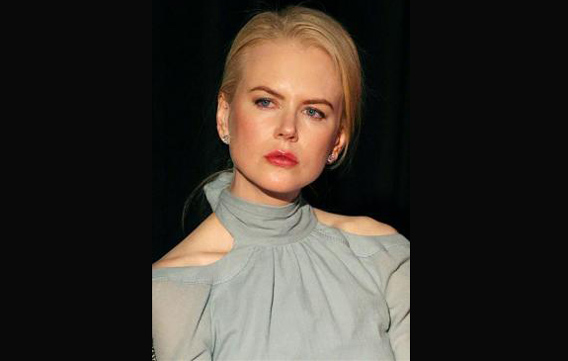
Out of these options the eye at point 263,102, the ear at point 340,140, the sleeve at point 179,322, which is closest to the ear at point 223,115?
the eye at point 263,102

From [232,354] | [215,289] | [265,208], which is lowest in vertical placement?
[232,354]

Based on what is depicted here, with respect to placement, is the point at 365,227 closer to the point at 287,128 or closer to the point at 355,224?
the point at 355,224

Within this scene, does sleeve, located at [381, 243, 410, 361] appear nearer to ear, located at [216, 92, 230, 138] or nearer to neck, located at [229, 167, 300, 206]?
neck, located at [229, 167, 300, 206]

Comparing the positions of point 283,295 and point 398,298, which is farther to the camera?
point 398,298

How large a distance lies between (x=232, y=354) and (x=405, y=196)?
837mm

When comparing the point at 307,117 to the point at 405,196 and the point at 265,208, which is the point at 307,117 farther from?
the point at 405,196

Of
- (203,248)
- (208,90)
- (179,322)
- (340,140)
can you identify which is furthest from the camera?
(208,90)

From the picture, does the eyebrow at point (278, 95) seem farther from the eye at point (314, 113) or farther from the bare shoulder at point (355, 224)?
the bare shoulder at point (355, 224)

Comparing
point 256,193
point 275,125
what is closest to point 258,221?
A: point 256,193

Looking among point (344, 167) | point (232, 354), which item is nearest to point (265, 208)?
point (232, 354)

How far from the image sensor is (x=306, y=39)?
132cm

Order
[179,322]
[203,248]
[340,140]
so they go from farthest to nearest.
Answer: [340,140]
[203,248]
[179,322]

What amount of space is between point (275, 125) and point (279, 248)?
263 millimetres

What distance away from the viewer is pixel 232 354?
→ 1229 millimetres
